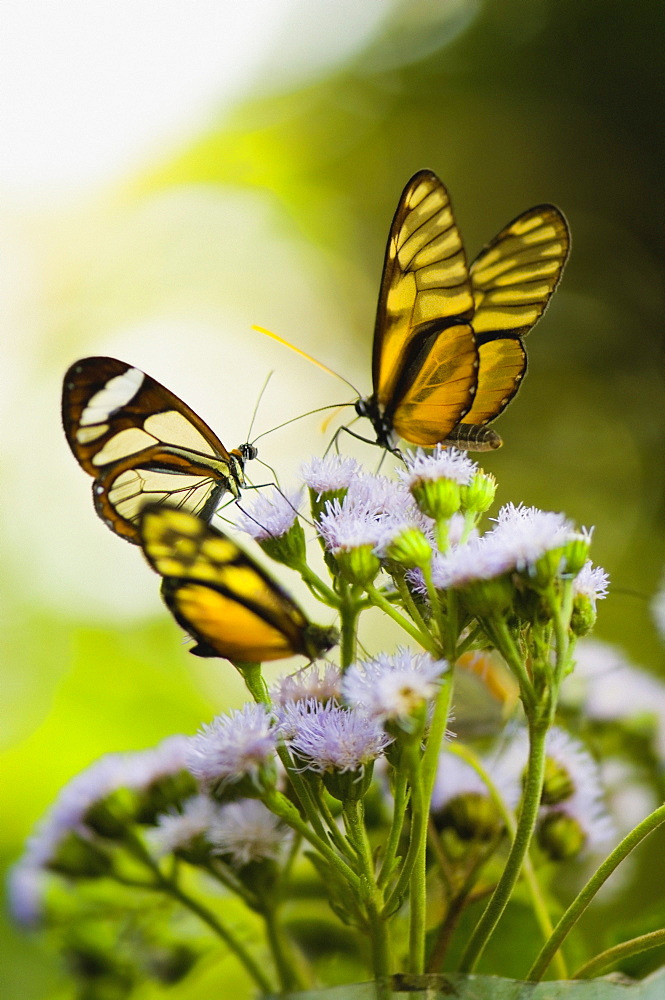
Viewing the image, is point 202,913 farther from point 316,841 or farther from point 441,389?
point 441,389

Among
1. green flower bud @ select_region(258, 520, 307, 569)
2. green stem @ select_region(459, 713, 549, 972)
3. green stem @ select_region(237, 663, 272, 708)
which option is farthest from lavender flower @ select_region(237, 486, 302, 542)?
green stem @ select_region(459, 713, 549, 972)

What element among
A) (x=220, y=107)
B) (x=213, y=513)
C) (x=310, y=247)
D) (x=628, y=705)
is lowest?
(x=628, y=705)

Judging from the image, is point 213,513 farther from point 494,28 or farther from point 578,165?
point 494,28

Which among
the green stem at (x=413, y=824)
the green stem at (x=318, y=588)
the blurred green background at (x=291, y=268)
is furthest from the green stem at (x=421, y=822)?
the blurred green background at (x=291, y=268)

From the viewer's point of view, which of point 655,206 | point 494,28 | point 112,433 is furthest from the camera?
point 494,28

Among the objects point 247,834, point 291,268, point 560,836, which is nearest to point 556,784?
point 560,836

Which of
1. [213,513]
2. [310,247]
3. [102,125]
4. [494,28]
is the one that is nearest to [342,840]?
[213,513]
